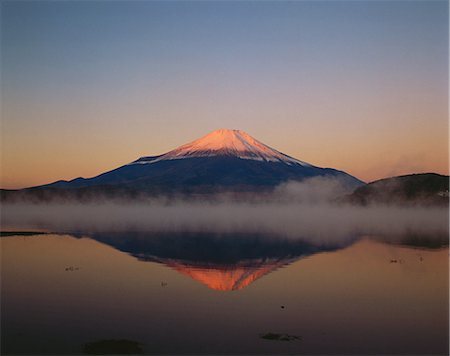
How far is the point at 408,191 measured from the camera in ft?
452

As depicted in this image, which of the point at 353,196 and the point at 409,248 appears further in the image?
the point at 353,196

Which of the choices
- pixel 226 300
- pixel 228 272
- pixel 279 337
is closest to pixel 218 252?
pixel 228 272

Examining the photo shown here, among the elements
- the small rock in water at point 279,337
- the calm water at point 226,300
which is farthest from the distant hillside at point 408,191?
the small rock in water at point 279,337

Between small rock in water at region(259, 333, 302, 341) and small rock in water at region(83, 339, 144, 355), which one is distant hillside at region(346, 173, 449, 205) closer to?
small rock in water at region(259, 333, 302, 341)

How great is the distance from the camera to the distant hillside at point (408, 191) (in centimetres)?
12473

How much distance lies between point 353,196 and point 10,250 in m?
134

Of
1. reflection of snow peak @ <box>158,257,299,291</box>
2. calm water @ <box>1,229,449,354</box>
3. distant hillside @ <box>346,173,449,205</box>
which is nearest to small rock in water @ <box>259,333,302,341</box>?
calm water @ <box>1,229,449,354</box>

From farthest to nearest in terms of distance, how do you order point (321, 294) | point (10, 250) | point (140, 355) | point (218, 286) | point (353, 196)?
point (353, 196) → point (10, 250) → point (218, 286) → point (321, 294) → point (140, 355)

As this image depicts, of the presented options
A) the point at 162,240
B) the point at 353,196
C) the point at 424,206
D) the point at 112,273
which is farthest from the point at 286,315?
the point at 353,196

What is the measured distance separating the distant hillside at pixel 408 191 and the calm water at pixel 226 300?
97.3m

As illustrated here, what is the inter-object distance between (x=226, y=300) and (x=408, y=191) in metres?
128

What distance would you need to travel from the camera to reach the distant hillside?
4911 inches

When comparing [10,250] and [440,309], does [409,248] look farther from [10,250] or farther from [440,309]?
[10,250]

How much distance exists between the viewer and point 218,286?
22.5 meters
